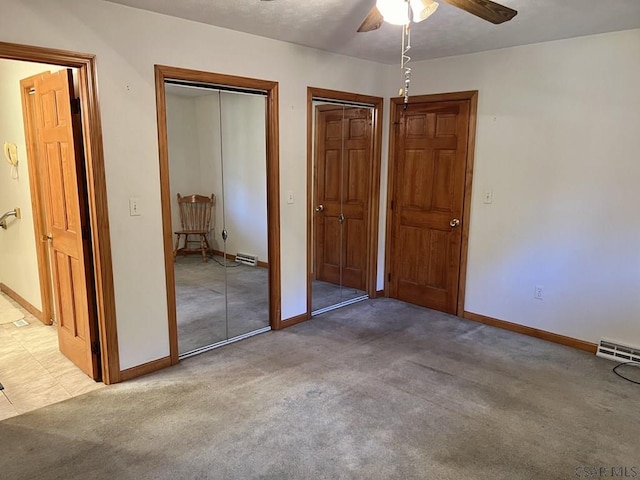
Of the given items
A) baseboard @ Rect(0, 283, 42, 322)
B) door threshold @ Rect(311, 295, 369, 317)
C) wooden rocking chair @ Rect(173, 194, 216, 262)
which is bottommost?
door threshold @ Rect(311, 295, 369, 317)

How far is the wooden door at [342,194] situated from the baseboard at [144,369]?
1803 mm

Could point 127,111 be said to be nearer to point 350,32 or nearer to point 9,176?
point 350,32

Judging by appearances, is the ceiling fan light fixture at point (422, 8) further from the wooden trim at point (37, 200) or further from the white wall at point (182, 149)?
the wooden trim at point (37, 200)

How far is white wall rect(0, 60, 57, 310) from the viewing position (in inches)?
152

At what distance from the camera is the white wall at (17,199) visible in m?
3.85

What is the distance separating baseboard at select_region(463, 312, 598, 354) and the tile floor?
329 cm

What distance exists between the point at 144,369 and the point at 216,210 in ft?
4.25

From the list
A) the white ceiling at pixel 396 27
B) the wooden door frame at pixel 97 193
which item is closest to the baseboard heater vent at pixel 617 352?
the white ceiling at pixel 396 27

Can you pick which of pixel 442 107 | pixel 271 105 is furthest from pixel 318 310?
pixel 442 107

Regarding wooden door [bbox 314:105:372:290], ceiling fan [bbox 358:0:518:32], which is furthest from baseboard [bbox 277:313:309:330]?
ceiling fan [bbox 358:0:518:32]

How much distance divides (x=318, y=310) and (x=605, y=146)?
9.37 ft

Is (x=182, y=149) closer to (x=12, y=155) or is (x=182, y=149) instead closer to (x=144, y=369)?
(x=144, y=369)

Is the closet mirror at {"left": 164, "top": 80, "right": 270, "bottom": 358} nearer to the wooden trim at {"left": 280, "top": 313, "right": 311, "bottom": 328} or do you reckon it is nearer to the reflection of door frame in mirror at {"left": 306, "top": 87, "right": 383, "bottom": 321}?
the wooden trim at {"left": 280, "top": 313, "right": 311, "bottom": 328}

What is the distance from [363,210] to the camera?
4.74m
